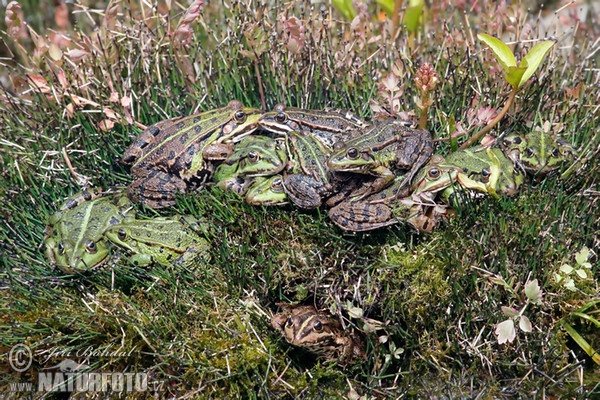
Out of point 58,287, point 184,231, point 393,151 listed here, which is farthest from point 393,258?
point 58,287

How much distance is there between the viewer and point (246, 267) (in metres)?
4.14

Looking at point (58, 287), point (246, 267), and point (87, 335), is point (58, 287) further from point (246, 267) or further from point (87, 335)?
point (246, 267)

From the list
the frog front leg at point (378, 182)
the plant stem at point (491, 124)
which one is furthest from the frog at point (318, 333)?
the plant stem at point (491, 124)

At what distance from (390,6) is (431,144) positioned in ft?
6.51

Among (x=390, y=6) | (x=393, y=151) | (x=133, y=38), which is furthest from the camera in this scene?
(x=390, y=6)

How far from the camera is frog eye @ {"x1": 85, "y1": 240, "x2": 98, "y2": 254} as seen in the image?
4.19m

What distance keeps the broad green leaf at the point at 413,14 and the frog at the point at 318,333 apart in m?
3.00

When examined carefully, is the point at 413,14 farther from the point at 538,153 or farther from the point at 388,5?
the point at 538,153

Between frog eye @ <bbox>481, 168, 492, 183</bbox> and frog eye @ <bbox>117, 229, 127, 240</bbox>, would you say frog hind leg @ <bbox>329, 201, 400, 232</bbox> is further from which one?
frog eye @ <bbox>117, 229, 127, 240</bbox>

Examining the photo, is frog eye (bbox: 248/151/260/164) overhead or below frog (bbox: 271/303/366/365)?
overhead

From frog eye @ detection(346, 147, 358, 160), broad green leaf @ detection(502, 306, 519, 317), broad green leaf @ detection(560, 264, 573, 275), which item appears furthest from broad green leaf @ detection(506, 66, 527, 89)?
broad green leaf @ detection(502, 306, 519, 317)

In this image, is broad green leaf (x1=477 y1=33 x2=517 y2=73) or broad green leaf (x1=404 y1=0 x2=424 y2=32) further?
broad green leaf (x1=404 y1=0 x2=424 y2=32)

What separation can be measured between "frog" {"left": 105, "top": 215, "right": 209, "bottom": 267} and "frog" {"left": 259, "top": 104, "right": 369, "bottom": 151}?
3.34 ft

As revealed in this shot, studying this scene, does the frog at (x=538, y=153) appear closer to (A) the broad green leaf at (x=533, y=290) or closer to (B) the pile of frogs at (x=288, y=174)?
(B) the pile of frogs at (x=288, y=174)
